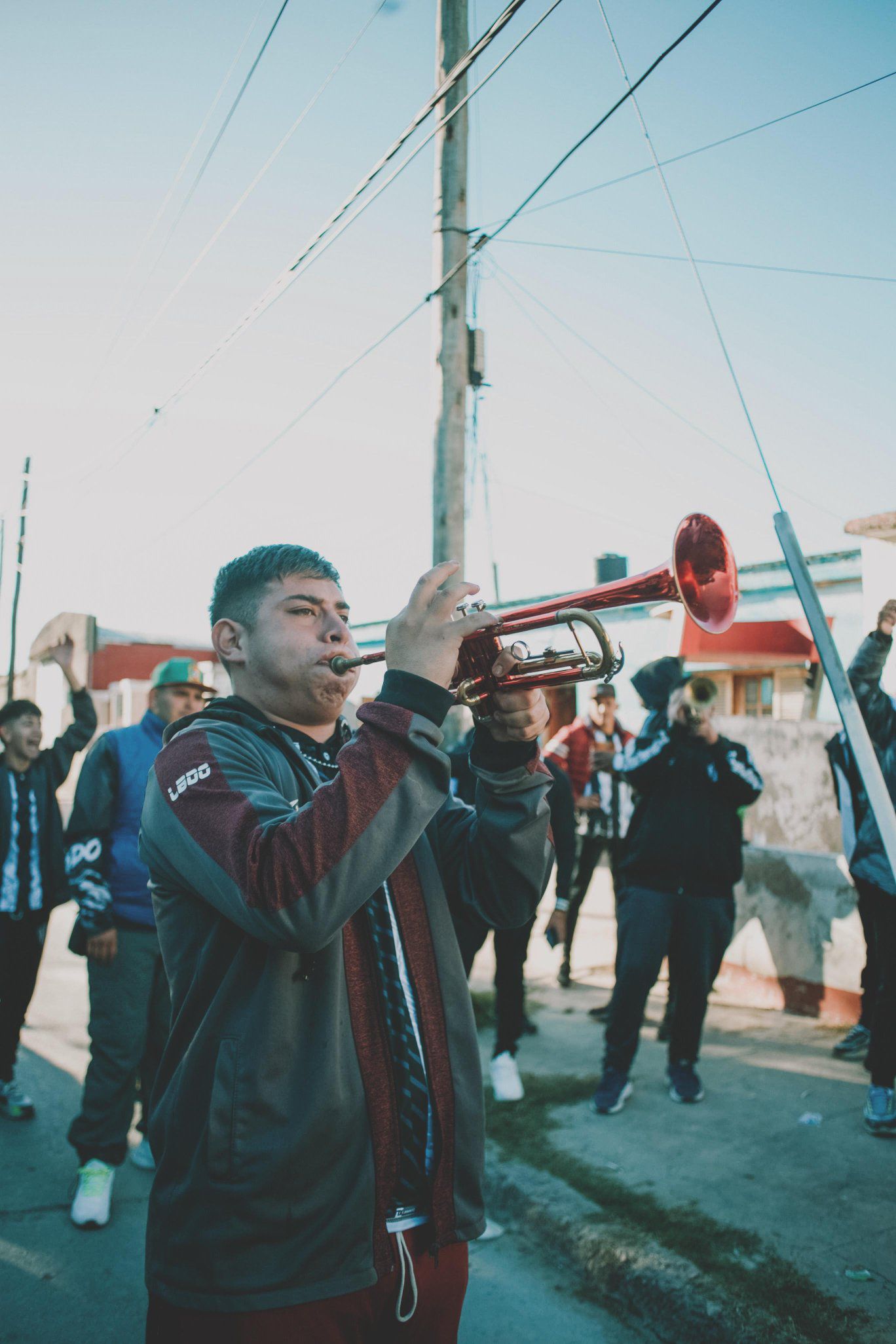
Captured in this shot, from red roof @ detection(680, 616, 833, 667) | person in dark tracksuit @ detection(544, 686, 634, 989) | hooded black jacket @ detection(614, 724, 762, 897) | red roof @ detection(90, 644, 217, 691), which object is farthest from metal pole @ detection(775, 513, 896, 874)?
red roof @ detection(90, 644, 217, 691)

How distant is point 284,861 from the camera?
1428 mm

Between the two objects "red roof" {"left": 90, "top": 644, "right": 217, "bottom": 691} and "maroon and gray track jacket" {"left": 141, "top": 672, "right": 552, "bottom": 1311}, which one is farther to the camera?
"red roof" {"left": 90, "top": 644, "right": 217, "bottom": 691}

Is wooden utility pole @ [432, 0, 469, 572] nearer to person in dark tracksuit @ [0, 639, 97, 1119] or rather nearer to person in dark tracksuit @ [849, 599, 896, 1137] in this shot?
person in dark tracksuit @ [0, 639, 97, 1119]

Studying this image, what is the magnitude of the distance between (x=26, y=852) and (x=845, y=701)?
4157 millimetres

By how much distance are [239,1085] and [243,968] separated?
0.17 meters

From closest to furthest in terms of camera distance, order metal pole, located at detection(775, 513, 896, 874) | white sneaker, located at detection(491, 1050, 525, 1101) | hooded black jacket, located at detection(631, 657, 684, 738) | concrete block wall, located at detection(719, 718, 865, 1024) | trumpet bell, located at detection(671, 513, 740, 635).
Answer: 1. metal pole, located at detection(775, 513, 896, 874)
2. trumpet bell, located at detection(671, 513, 740, 635)
3. white sneaker, located at detection(491, 1050, 525, 1101)
4. hooded black jacket, located at detection(631, 657, 684, 738)
5. concrete block wall, located at detection(719, 718, 865, 1024)

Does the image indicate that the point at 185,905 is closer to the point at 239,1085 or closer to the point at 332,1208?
the point at 239,1085

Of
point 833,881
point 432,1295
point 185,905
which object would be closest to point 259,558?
point 185,905

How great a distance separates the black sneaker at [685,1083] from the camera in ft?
14.8

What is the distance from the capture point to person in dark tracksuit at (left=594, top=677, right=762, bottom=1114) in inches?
175

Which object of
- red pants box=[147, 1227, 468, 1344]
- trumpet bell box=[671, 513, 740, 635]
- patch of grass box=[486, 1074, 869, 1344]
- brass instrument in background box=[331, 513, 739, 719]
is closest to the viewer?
red pants box=[147, 1227, 468, 1344]

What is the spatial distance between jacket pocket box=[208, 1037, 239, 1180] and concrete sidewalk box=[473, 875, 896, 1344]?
2.20m

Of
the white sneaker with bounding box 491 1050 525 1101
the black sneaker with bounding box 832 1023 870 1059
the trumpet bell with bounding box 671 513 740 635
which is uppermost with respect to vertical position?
the trumpet bell with bounding box 671 513 740 635

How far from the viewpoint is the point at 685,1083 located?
4.52m
